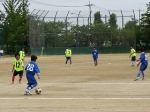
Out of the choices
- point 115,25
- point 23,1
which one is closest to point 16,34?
point 23,1

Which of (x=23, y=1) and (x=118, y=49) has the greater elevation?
(x=23, y=1)

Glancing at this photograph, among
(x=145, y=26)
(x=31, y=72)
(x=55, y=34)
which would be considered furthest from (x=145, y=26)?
(x=31, y=72)

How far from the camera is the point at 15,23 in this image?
80188 mm

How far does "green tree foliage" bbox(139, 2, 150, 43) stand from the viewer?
270 feet

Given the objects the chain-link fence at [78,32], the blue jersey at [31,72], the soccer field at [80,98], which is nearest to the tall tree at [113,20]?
the chain-link fence at [78,32]

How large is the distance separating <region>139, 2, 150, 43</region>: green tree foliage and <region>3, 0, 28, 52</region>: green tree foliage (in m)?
21.9

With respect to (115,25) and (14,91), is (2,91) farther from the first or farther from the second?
(115,25)

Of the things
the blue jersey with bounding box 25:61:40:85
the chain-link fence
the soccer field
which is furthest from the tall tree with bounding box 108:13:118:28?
the blue jersey with bounding box 25:61:40:85

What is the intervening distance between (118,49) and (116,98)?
195ft

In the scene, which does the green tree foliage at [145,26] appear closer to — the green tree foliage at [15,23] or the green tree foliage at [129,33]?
the green tree foliage at [129,33]

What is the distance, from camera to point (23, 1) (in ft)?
284

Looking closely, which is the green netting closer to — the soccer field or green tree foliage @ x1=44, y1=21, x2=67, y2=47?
green tree foliage @ x1=44, y1=21, x2=67, y2=47

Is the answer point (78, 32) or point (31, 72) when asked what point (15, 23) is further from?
point (31, 72)

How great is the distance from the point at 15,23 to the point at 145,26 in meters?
24.7
